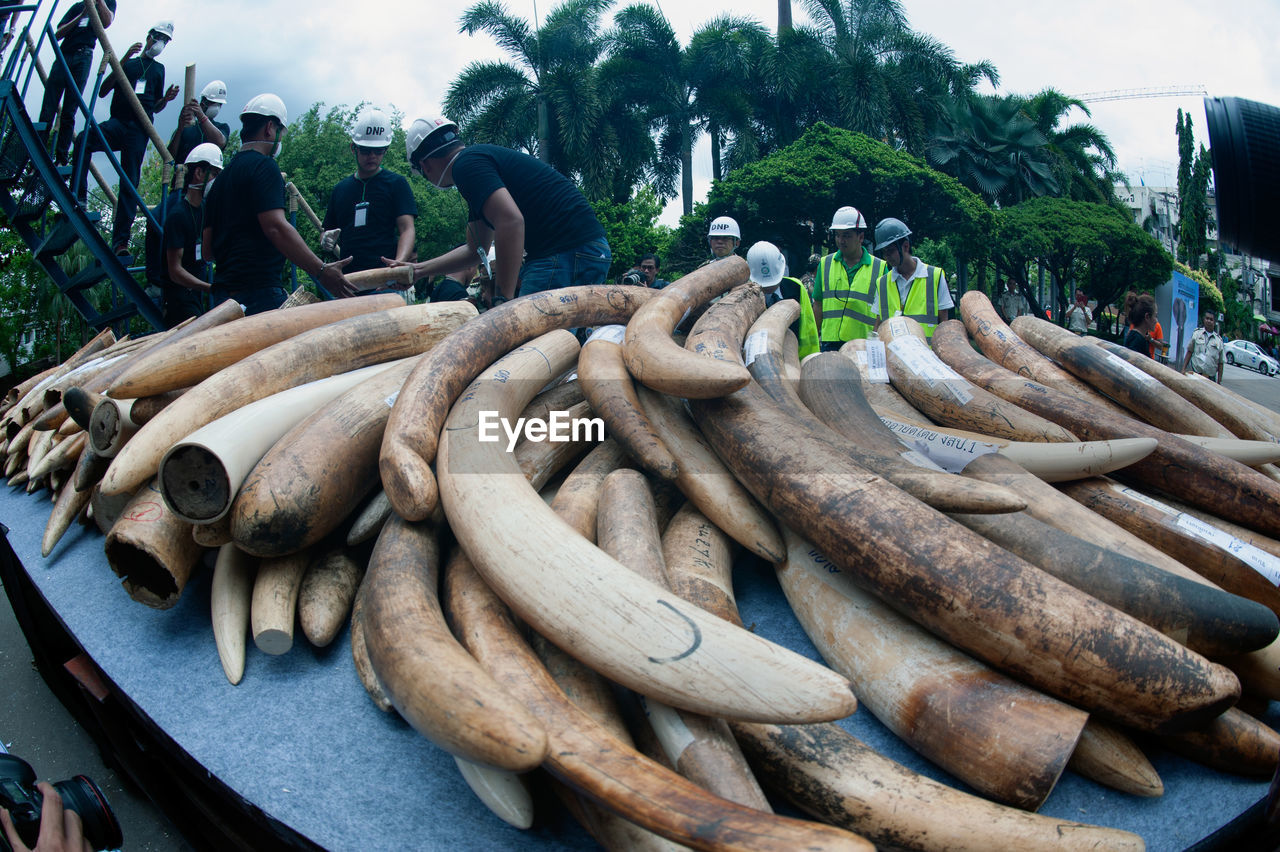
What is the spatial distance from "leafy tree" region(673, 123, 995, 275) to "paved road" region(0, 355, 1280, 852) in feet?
70.8

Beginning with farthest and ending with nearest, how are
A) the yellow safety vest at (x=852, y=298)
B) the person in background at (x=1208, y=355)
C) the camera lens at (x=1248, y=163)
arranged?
the person in background at (x=1208, y=355) < the yellow safety vest at (x=852, y=298) < the camera lens at (x=1248, y=163)

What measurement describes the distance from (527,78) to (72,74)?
23302mm

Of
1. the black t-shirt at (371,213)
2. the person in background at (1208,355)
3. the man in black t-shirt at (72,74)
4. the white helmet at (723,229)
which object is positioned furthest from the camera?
the person in background at (1208,355)

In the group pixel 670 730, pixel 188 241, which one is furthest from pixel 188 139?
pixel 670 730

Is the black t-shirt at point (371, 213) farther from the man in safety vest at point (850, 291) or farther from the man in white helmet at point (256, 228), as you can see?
the man in safety vest at point (850, 291)

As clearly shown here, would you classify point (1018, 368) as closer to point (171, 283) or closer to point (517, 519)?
point (517, 519)

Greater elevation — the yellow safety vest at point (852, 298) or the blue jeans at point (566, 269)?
the blue jeans at point (566, 269)

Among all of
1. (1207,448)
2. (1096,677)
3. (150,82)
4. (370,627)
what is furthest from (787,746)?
(150,82)

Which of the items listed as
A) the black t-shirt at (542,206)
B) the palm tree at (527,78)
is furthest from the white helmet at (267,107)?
the palm tree at (527,78)

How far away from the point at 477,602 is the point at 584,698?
303 mm

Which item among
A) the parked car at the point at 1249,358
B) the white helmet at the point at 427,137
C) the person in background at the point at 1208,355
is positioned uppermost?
the white helmet at the point at 427,137

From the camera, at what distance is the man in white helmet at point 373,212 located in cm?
443

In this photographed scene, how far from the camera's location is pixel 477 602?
4.87ft

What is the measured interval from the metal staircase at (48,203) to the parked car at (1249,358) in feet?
106
